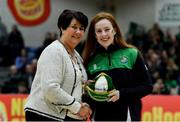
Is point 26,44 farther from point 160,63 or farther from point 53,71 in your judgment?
point 53,71

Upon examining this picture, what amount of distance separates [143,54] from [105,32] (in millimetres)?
8781

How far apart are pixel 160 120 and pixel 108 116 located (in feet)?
11.4

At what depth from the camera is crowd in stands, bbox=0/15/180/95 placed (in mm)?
10531

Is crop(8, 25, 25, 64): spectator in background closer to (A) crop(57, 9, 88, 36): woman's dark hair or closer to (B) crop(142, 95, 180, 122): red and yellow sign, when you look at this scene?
(B) crop(142, 95, 180, 122): red and yellow sign

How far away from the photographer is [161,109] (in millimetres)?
6754

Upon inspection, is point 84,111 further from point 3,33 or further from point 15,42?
point 3,33

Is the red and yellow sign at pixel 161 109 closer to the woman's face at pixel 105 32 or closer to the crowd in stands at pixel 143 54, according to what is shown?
the crowd in stands at pixel 143 54

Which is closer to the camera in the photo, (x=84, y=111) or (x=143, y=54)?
(x=84, y=111)

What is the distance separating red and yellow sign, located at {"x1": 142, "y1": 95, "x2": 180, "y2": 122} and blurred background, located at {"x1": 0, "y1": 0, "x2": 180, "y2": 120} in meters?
3.00

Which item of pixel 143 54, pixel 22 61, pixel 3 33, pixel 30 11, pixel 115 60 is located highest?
pixel 115 60

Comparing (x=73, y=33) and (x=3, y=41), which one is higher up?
(x=73, y=33)

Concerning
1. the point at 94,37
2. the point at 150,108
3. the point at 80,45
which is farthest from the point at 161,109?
the point at 80,45

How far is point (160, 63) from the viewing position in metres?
11.3

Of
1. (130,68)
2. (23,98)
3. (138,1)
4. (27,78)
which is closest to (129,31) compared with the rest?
(138,1)
